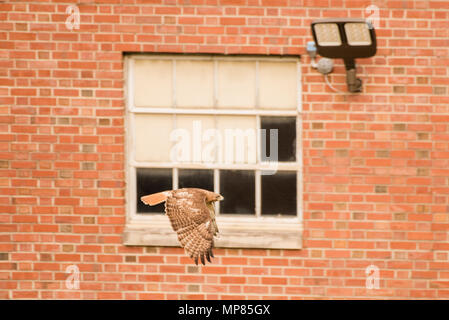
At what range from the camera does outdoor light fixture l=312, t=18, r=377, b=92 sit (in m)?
4.09

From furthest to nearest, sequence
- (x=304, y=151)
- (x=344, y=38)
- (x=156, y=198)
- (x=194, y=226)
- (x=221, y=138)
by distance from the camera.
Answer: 1. (x=221, y=138)
2. (x=304, y=151)
3. (x=156, y=198)
4. (x=344, y=38)
5. (x=194, y=226)

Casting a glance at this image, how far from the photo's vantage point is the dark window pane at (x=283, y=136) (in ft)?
16.1

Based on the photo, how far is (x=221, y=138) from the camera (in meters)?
4.93

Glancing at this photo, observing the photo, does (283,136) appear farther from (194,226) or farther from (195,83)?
(194,226)

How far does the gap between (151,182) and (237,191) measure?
77 cm

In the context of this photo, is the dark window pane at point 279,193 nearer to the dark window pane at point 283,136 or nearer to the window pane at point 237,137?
the dark window pane at point 283,136

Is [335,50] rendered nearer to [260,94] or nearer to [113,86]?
[260,94]

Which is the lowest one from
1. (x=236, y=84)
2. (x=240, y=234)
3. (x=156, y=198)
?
(x=240, y=234)

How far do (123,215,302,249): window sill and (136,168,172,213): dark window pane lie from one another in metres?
0.15

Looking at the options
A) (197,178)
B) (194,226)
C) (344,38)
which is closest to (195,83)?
(197,178)

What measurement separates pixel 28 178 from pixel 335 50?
282 cm

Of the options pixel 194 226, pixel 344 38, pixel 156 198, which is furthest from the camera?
pixel 156 198

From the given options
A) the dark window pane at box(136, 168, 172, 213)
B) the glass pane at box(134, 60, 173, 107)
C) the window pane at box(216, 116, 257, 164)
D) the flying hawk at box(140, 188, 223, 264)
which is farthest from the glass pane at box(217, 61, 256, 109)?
the flying hawk at box(140, 188, 223, 264)
